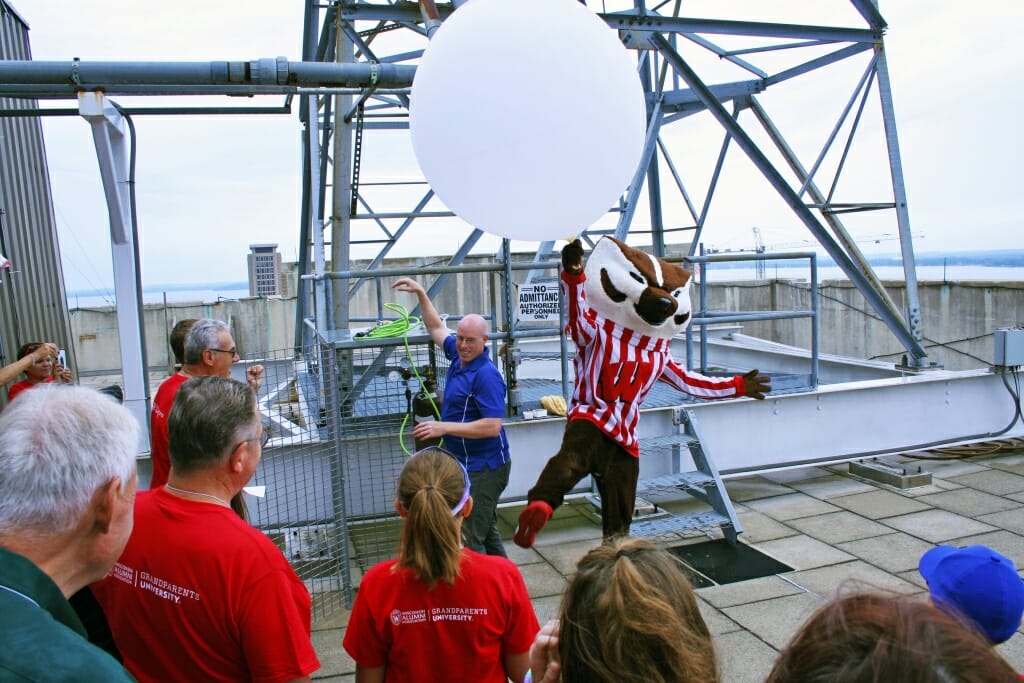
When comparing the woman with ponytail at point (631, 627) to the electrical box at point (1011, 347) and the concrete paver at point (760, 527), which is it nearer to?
the concrete paver at point (760, 527)

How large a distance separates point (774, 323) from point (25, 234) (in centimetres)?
1625

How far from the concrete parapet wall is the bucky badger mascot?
12.0m

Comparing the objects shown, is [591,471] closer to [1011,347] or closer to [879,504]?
[879,504]

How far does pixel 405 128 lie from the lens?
377 inches

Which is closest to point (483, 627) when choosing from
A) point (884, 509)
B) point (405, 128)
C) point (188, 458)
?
point (188, 458)

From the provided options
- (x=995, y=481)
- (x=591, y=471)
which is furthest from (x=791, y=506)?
(x=591, y=471)

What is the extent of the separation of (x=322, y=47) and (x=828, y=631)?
7.30 metres

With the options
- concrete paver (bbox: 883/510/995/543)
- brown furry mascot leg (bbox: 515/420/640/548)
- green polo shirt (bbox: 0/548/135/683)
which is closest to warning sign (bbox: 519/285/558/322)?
brown furry mascot leg (bbox: 515/420/640/548)

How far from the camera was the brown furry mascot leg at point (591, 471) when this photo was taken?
4.03 m

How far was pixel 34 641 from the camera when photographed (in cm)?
106

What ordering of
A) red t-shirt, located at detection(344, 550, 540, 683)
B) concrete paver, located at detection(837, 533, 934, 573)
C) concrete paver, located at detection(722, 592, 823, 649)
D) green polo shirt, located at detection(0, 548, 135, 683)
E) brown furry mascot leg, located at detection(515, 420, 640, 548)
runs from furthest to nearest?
concrete paver, located at detection(837, 533, 934, 573), brown furry mascot leg, located at detection(515, 420, 640, 548), concrete paver, located at detection(722, 592, 823, 649), red t-shirt, located at detection(344, 550, 540, 683), green polo shirt, located at detection(0, 548, 135, 683)

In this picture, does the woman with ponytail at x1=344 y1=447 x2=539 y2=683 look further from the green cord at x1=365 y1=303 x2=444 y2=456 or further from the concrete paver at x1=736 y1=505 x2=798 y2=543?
the concrete paver at x1=736 y1=505 x2=798 y2=543

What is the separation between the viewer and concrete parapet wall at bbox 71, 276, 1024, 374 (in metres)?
15.0

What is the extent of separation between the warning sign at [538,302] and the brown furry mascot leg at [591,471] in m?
1.46
